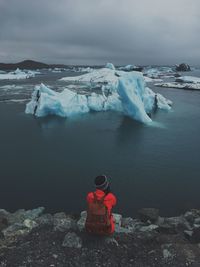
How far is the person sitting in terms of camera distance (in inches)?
170

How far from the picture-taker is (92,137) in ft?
50.0

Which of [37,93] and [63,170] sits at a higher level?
[37,93]

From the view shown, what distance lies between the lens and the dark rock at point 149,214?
7168 millimetres

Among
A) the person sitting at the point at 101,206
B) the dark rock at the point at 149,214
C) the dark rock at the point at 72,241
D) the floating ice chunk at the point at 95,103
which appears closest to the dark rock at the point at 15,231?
the dark rock at the point at 72,241

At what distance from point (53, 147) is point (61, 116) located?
746 cm

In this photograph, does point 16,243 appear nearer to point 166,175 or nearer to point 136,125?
point 166,175

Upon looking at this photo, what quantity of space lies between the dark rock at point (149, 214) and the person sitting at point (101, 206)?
2.74 meters

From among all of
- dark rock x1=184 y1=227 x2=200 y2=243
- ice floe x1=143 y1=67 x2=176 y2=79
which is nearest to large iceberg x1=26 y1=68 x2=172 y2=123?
dark rock x1=184 y1=227 x2=200 y2=243

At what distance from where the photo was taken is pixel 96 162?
1159 centimetres

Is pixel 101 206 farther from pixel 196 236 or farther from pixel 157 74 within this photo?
pixel 157 74

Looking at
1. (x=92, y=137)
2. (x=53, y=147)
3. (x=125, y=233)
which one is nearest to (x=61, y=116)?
(x=92, y=137)

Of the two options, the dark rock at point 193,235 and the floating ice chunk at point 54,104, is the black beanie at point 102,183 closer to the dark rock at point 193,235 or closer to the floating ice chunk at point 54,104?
the dark rock at point 193,235

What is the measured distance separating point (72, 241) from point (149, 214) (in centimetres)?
307

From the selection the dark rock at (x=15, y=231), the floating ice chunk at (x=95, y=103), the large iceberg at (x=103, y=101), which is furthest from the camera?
the floating ice chunk at (x=95, y=103)
